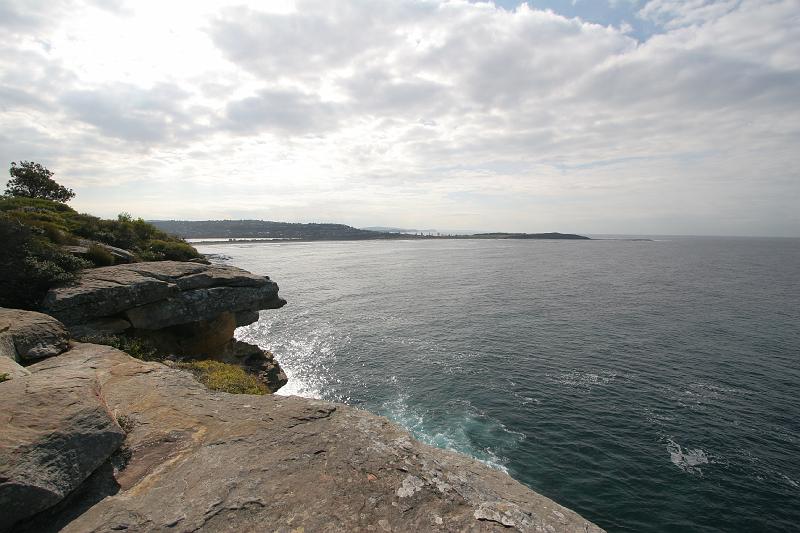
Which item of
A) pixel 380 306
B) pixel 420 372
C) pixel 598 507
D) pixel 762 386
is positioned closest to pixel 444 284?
pixel 380 306

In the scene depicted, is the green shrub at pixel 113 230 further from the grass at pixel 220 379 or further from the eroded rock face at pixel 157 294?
the grass at pixel 220 379

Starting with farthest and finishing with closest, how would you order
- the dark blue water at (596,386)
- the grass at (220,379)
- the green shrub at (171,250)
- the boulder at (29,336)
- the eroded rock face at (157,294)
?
the green shrub at (171,250) → the dark blue water at (596,386) → the eroded rock face at (157,294) → the grass at (220,379) → the boulder at (29,336)

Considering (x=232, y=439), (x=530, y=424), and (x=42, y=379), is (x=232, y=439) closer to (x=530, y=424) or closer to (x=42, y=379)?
(x=42, y=379)

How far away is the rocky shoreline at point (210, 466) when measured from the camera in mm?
6875

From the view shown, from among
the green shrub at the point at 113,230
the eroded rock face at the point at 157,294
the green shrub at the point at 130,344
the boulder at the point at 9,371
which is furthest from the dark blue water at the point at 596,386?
the boulder at the point at 9,371

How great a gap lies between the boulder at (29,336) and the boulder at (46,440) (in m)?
3.99

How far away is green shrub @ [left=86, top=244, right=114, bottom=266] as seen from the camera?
21506 millimetres

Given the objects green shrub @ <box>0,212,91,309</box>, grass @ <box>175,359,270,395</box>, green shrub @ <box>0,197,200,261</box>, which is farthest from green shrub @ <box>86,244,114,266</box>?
grass @ <box>175,359,270,395</box>

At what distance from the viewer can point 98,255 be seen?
21750mm

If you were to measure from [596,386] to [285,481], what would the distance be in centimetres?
3322

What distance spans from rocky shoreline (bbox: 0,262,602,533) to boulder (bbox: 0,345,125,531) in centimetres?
2

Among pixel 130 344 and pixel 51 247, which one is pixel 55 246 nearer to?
pixel 51 247

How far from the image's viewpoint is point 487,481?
8.56 m

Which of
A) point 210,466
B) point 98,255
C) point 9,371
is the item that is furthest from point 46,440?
point 98,255
